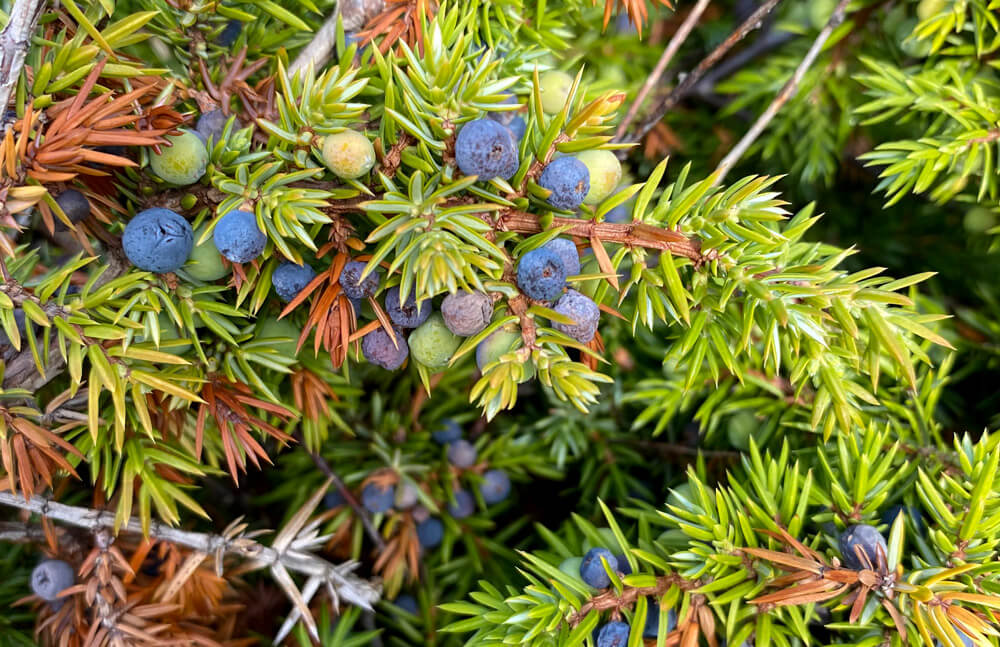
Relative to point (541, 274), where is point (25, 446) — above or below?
below

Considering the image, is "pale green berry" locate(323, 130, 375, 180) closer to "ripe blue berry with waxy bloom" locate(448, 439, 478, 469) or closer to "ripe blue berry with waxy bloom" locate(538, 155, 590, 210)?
"ripe blue berry with waxy bloom" locate(538, 155, 590, 210)

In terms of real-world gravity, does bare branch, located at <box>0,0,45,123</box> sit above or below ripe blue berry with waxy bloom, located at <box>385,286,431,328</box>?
above

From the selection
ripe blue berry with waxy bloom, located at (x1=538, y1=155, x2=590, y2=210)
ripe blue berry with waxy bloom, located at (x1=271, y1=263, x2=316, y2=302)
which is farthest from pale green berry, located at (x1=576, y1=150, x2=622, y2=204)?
ripe blue berry with waxy bloom, located at (x1=271, y1=263, x2=316, y2=302)

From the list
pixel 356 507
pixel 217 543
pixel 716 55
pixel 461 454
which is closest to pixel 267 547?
pixel 217 543

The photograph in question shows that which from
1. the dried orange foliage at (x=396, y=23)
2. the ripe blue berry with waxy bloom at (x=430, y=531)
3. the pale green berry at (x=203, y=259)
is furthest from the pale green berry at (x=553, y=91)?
the ripe blue berry with waxy bloom at (x=430, y=531)

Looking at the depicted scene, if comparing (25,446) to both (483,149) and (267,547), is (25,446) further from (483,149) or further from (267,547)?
(483,149)

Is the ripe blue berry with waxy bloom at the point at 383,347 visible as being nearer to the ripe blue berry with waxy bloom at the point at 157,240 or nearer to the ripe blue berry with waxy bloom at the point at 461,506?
the ripe blue berry with waxy bloom at the point at 157,240

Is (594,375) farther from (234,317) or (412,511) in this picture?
(412,511)
